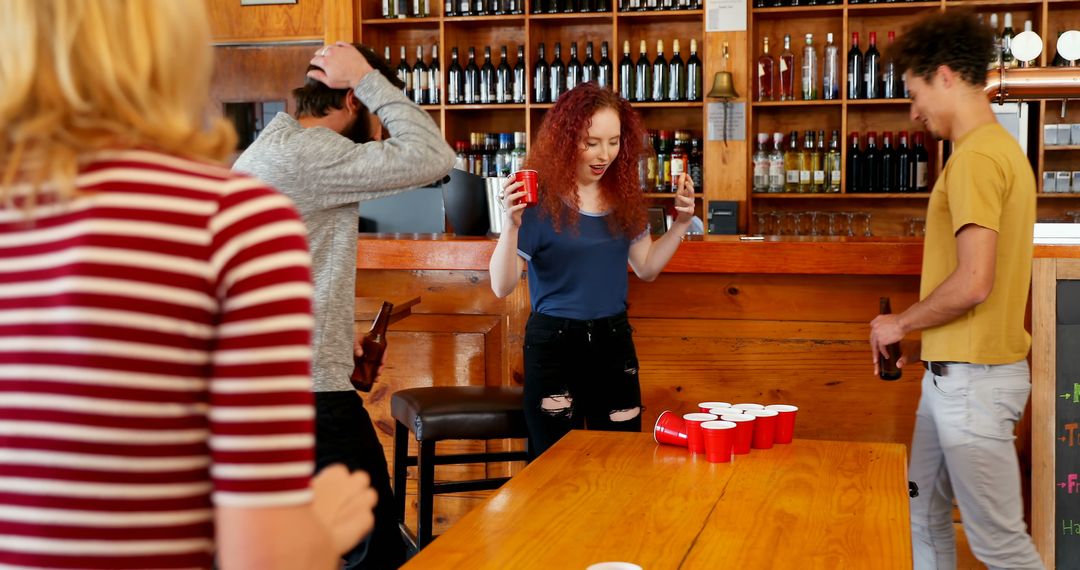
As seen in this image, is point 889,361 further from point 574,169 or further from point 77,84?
point 77,84

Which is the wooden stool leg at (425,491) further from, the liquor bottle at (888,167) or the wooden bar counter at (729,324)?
the liquor bottle at (888,167)

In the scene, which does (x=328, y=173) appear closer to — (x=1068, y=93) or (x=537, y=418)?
(x=537, y=418)

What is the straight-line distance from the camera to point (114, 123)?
70 centimetres

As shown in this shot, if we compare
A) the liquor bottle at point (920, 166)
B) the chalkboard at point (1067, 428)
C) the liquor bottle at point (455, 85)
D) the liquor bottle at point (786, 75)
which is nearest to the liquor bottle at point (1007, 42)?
the liquor bottle at point (920, 166)

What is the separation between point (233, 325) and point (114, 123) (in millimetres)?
155

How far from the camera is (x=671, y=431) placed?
2.00 meters

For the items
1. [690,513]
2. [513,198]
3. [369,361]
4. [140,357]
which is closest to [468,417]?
[369,361]

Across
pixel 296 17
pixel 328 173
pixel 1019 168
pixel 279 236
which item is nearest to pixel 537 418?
pixel 328 173

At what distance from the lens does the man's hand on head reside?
197cm

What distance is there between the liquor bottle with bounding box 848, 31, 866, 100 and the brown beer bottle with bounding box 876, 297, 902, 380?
3.21m

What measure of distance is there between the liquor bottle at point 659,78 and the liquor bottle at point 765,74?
18.7 inches

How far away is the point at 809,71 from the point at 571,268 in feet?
11.4

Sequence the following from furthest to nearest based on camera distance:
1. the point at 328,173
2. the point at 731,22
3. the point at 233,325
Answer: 1. the point at 731,22
2. the point at 328,173
3. the point at 233,325

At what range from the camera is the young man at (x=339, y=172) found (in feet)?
6.12
